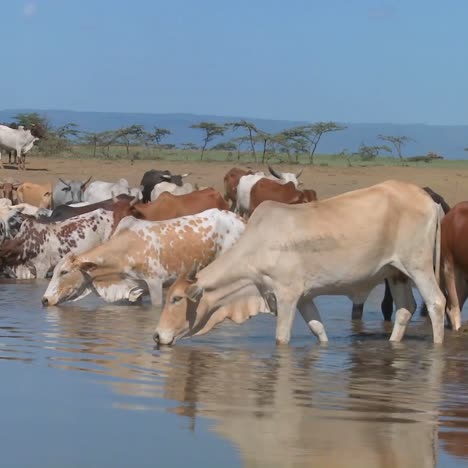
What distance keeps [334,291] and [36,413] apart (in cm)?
355

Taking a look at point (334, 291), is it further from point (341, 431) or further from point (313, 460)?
point (313, 460)

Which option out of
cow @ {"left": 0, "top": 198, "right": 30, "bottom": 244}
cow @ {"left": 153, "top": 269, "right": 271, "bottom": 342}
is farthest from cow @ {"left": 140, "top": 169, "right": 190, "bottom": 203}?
cow @ {"left": 153, "top": 269, "right": 271, "bottom": 342}

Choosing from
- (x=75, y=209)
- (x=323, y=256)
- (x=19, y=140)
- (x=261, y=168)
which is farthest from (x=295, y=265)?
(x=261, y=168)

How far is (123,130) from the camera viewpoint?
43469 mm

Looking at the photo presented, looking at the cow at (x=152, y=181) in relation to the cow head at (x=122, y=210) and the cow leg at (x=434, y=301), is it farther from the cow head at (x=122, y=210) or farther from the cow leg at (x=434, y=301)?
the cow leg at (x=434, y=301)

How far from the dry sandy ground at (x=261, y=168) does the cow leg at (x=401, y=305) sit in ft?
52.6

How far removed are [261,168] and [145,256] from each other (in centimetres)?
2202

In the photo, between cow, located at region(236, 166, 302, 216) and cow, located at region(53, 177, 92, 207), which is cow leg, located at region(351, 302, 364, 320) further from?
cow, located at region(53, 177, 92, 207)

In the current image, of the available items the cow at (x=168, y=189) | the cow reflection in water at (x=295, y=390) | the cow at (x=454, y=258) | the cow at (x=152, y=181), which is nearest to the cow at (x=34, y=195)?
the cow at (x=152, y=181)

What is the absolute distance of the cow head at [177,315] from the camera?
32.0 ft

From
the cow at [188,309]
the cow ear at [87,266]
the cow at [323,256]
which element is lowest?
the cow ear at [87,266]

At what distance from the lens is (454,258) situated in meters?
11.5

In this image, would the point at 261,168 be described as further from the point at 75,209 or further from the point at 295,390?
the point at 295,390

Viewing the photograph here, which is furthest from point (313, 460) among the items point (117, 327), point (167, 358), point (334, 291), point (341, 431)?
point (117, 327)
